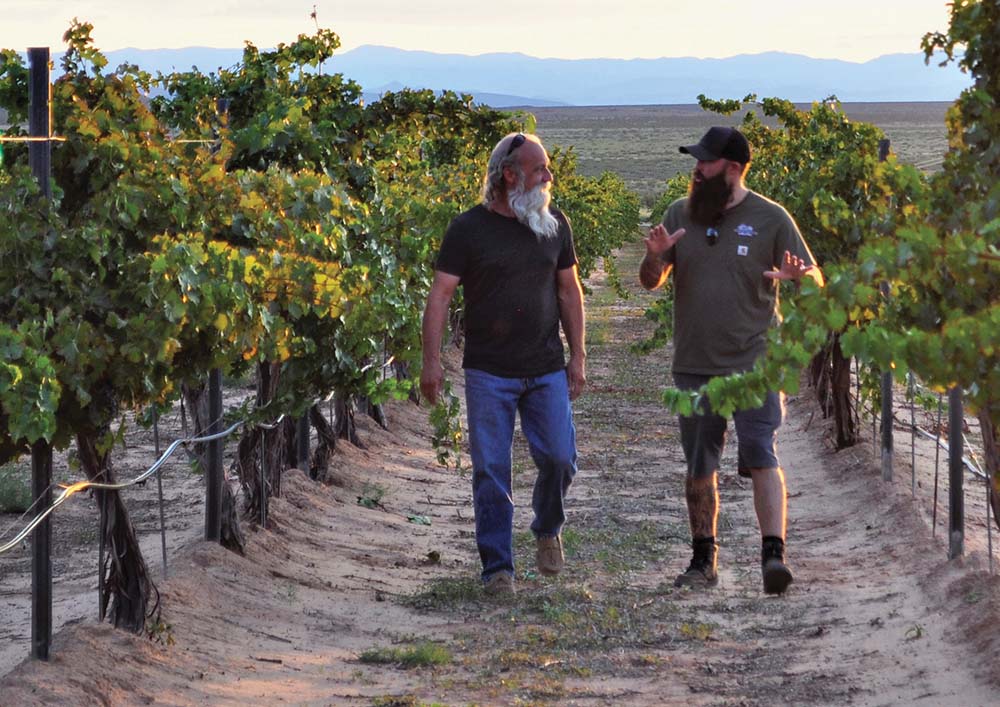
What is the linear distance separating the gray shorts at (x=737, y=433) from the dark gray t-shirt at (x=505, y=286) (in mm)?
567

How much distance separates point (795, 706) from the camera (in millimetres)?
5328

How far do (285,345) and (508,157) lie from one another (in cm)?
130

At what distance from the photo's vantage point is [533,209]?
623 cm

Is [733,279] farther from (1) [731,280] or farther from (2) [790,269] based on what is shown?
(2) [790,269]

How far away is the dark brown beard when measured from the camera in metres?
5.92

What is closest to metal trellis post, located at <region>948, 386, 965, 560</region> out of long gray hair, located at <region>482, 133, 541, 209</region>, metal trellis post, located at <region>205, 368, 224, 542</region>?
long gray hair, located at <region>482, 133, 541, 209</region>

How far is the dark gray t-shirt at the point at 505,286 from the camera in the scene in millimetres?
6227

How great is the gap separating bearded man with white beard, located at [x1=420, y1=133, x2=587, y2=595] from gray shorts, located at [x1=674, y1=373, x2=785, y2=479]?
52cm

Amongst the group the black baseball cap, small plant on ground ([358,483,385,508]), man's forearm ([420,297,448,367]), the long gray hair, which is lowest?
small plant on ground ([358,483,385,508])

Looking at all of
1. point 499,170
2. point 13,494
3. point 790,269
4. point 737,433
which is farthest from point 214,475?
point 790,269

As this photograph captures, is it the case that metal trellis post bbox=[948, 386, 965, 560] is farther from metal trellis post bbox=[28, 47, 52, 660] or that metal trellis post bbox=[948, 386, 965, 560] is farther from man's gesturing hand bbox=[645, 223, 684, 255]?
metal trellis post bbox=[28, 47, 52, 660]

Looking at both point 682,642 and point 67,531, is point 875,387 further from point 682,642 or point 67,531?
point 67,531

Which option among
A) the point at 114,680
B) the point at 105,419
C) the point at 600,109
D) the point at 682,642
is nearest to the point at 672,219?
the point at 682,642

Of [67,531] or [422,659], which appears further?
[67,531]
